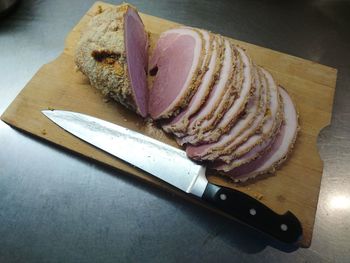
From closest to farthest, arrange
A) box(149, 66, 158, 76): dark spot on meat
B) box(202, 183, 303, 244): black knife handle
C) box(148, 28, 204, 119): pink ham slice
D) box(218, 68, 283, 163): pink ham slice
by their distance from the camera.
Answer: box(202, 183, 303, 244): black knife handle, box(218, 68, 283, 163): pink ham slice, box(148, 28, 204, 119): pink ham slice, box(149, 66, 158, 76): dark spot on meat

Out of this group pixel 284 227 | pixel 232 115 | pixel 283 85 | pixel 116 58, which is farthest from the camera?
pixel 283 85

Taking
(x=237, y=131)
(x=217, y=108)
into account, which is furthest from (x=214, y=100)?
(x=237, y=131)

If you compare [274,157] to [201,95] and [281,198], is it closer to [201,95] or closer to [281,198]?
[281,198]

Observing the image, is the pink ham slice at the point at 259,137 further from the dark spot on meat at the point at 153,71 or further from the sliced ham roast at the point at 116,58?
the dark spot on meat at the point at 153,71

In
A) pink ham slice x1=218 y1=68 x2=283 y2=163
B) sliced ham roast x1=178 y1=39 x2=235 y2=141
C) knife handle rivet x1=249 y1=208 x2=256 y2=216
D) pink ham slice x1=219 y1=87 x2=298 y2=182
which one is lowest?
knife handle rivet x1=249 y1=208 x2=256 y2=216

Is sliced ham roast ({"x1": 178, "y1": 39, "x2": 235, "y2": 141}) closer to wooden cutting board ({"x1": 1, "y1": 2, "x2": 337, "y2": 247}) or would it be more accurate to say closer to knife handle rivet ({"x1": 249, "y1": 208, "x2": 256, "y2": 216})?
wooden cutting board ({"x1": 1, "y1": 2, "x2": 337, "y2": 247})

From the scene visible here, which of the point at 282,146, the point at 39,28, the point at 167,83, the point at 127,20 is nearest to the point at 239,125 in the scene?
the point at 282,146

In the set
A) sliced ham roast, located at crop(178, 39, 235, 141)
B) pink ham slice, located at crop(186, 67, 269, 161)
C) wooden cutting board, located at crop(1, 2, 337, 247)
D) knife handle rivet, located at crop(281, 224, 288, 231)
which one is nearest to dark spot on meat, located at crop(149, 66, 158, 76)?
wooden cutting board, located at crop(1, 2, 337, 247)
